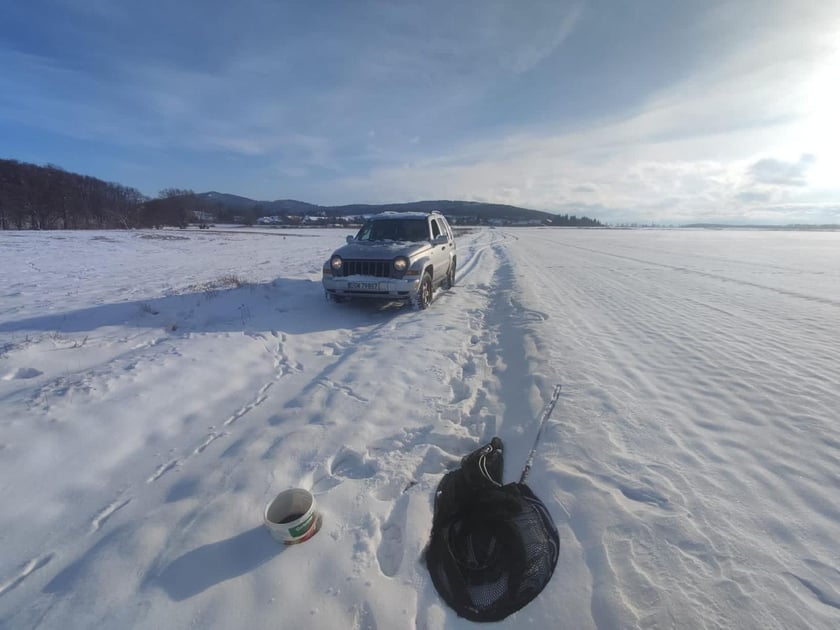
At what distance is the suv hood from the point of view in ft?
24.8

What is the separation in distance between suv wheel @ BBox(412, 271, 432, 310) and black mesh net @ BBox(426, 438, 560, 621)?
5.26 metres

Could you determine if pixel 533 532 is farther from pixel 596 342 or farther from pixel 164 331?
pixel 164 331

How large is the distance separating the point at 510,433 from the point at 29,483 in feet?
12.4

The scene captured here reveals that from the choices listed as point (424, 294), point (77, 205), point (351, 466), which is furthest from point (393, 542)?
point (77, 205)

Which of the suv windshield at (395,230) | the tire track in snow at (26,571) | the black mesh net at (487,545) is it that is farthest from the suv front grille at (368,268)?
the tire track in snow at (26,571)

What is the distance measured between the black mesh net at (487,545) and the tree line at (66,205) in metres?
81.5

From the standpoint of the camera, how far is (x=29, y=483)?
9.01ft

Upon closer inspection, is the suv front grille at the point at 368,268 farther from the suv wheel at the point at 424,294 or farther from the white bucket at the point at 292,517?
the white bucket at the point at 292,517

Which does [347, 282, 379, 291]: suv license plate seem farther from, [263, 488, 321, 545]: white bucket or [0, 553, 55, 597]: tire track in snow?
[0, 553, 55, 597]: tire track in snow

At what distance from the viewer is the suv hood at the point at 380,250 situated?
7.57 m

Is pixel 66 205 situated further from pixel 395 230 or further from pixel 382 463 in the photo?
pixel 382 463

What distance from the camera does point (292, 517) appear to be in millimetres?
2604

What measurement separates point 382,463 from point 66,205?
319ft

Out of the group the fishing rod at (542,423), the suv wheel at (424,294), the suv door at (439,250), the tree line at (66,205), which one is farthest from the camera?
the tree line at (66,205)
